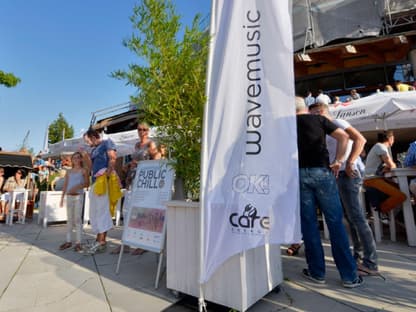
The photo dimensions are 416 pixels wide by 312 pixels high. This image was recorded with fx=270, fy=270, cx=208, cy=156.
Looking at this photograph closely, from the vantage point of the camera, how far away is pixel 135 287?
2582mm

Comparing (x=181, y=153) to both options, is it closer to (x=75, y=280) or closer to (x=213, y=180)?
(x=213, y=180)

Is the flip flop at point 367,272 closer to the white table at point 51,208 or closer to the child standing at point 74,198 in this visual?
the child standing at point 74,198

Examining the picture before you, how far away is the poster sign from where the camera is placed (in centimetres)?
273

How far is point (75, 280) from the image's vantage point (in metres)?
2.81

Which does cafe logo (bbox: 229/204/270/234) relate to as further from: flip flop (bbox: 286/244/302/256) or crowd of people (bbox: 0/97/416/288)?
flip flop (bbox: 286/244/302/256)

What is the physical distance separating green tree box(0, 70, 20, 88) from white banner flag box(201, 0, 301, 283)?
14295 millimetres

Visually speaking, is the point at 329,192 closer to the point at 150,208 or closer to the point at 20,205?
the point at 150,208

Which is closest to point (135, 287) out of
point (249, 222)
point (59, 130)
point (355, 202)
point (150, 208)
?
point (150, 208)

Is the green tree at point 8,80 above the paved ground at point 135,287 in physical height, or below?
above

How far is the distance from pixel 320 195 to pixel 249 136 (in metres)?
1.00

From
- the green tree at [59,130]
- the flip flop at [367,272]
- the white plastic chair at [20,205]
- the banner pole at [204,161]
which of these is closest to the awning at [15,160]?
the white plastic chair at [20,205]

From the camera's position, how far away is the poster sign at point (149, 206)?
8.96 feet

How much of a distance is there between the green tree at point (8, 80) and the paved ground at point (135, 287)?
1205 cm

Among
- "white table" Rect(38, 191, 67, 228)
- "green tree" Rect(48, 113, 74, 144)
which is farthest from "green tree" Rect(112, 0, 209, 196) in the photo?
"green tree" Rect(48, 113, 74, 144)
